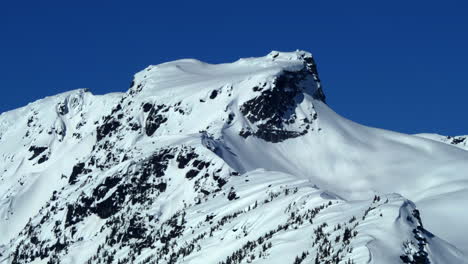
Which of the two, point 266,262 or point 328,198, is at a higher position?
point 328,198

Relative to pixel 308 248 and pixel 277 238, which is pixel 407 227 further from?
pixel 277 238

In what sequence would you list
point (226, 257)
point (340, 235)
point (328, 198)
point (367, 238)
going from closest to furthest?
point (367, 238) → point (340, 235) → point (226, 257) → point (328, 198)

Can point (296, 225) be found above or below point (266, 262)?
above

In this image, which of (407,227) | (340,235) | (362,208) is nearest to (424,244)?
(407,227)

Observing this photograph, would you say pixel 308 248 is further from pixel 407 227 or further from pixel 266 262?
pixel 407 227

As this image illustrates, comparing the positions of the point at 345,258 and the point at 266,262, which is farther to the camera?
the point at 266,262

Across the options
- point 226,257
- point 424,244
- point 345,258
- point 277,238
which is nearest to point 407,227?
point 424,244

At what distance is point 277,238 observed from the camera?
6678 inches

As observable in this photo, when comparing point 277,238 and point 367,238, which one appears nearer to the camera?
point 367,238

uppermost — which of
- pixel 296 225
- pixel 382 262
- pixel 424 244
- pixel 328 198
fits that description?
pixel 328 198

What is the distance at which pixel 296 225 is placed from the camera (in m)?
176

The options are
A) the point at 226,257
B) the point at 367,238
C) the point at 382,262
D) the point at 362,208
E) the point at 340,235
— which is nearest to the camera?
the point at 382,262

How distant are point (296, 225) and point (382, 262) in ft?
155

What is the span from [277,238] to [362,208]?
17.6 meters
